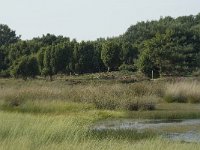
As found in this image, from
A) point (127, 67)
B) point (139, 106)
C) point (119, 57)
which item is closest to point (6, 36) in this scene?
point (119, 57)

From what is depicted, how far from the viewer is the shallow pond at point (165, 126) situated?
16073 mm

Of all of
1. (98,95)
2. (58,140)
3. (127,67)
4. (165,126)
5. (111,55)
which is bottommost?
(165,126)

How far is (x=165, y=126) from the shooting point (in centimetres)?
1861

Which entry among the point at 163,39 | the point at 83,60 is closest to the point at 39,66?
the point at 83,60

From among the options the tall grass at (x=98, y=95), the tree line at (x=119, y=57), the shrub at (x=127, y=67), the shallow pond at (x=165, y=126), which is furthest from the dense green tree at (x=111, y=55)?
the shallow pond at (x=165, y=126)

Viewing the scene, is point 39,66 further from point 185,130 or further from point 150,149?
point 150,149

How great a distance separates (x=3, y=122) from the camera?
13156 mm

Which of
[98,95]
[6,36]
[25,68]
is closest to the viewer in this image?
[98,95]

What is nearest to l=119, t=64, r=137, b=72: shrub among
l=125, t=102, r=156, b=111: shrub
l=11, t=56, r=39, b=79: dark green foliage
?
l=11, t=56, r=39, b=79: dark green foliage

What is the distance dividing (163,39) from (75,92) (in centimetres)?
3124

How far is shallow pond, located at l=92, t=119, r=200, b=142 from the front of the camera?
16.1 meters

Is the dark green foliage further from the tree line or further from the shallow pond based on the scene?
the shallow pond

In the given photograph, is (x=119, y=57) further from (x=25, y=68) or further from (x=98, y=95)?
(x=98, y=95)

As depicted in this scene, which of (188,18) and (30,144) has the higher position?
(188,18)
